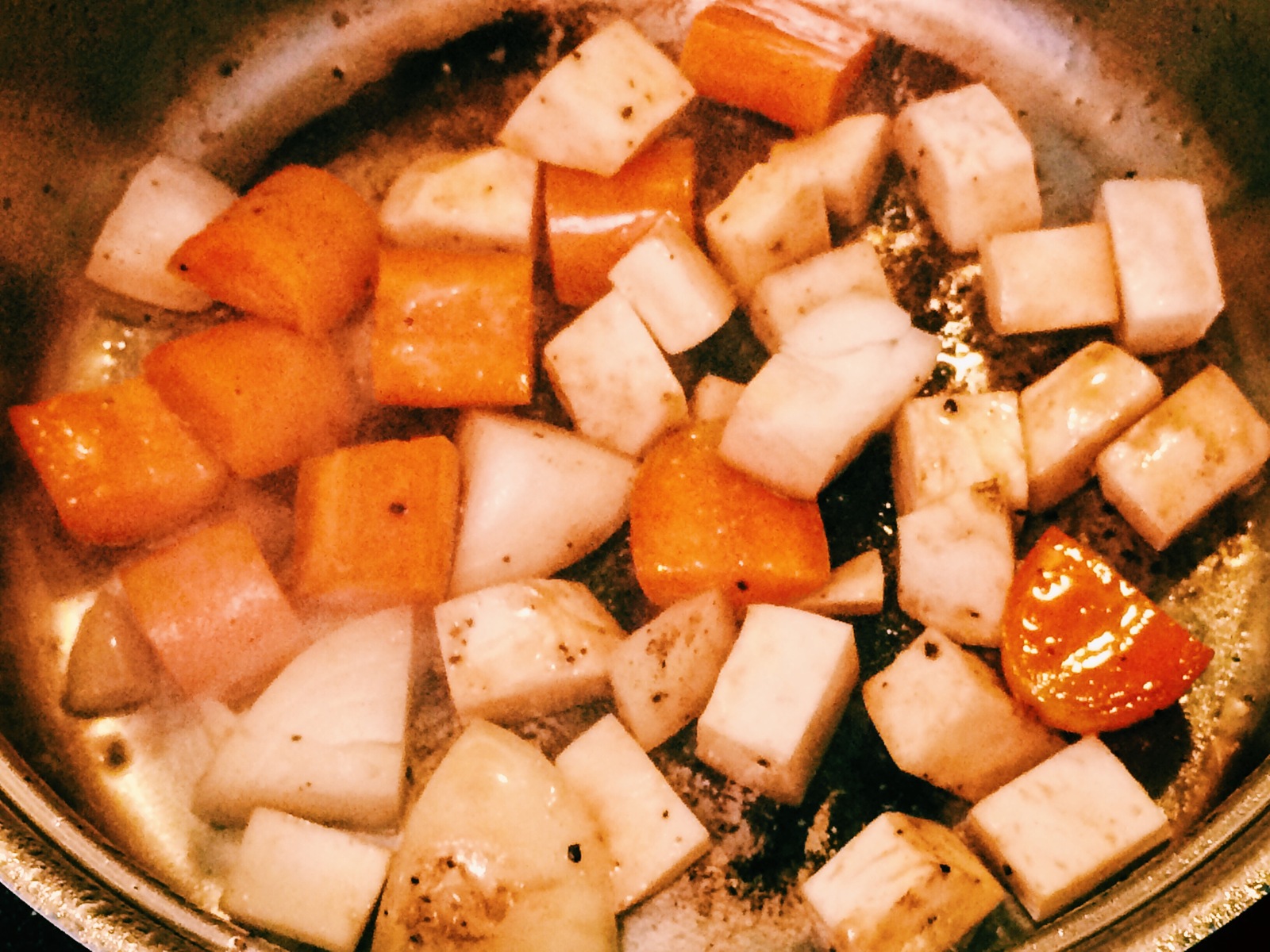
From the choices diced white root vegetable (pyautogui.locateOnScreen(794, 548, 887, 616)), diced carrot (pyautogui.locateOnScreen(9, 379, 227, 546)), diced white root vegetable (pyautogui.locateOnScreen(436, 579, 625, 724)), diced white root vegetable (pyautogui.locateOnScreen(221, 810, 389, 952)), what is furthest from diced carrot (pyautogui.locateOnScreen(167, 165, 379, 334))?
diced white root vegetable (pyautogui.locateOnScreen(794, 548, 887, 616))

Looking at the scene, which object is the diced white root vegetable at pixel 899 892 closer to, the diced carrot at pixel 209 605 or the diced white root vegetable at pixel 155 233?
the diced carrot at pixel 209 605

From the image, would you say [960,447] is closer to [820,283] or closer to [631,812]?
[820,283]

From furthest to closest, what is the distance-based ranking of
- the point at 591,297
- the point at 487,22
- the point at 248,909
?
1. the point at 487,22
2. the point at 591,297
3. the point at 248,909

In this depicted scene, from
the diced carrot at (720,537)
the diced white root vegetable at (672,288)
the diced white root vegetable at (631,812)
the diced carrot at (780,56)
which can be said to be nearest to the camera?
the diced white root vegetable at (631,812)

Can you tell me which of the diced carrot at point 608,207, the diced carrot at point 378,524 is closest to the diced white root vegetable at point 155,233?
the diced carrot at point 378,524

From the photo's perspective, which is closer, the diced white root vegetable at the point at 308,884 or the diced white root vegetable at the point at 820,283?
the diced white root vegetable at the point at 308,884

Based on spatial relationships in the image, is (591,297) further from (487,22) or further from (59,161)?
(59,161)

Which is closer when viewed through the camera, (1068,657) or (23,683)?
(1068,657)

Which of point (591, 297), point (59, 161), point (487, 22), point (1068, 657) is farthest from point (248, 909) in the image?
point (487, 22)

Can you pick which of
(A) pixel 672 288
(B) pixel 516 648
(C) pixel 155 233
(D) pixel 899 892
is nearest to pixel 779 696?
(D) pixel 899 892
